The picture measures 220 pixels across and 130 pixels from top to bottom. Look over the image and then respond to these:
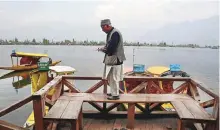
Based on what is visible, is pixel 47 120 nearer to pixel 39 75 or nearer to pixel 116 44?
pixel 116 44

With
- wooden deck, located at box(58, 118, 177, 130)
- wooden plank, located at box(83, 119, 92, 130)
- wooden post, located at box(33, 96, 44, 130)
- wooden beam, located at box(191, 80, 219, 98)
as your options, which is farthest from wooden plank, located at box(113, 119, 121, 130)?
wooden beam, located at box(191, 80, 219, 98)

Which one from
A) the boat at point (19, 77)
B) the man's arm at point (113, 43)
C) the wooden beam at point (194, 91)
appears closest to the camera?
the man's arm at point (113, 43)

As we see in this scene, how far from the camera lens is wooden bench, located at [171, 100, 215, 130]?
12.9 feet

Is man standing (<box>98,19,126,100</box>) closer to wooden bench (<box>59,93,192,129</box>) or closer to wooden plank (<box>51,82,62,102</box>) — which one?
wooden bench (<box>59,93,192,129</box>)

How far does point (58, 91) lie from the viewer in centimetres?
520

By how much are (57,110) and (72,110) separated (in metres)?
0.28

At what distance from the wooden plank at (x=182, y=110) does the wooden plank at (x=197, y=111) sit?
0.08 meters

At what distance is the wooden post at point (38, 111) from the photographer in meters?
3.76

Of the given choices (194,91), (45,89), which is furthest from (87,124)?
(194,91)

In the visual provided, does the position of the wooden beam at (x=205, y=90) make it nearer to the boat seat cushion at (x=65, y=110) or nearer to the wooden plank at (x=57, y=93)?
the boat seat cushion at (x=65, y=110)

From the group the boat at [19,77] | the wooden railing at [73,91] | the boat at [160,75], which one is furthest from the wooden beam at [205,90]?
the boat at [19,77]

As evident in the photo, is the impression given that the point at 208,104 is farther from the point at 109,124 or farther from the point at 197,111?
the point at 109,124

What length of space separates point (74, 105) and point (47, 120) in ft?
2.38

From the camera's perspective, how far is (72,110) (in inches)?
163
